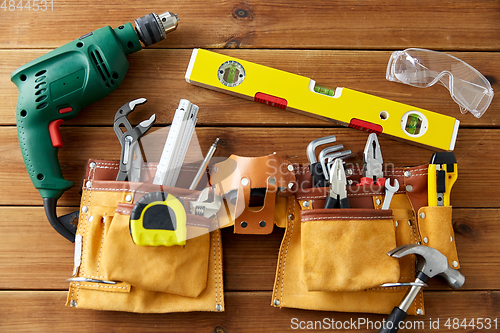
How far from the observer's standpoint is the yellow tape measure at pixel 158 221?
2.80 feet

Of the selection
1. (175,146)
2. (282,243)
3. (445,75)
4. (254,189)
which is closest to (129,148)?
(175,146)

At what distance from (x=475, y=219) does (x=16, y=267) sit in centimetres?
154

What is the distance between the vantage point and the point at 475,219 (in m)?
1.11

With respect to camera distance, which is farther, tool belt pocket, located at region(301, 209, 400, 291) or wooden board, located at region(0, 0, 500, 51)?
wooden board, located at region(0, 0, 500, 51)

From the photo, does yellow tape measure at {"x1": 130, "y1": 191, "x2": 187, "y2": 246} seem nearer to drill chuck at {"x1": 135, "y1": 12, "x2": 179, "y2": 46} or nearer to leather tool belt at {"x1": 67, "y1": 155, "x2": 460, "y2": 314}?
leather tool belt at {"x1": 67, "y1": 155, "x2": 460, "y2": 314}

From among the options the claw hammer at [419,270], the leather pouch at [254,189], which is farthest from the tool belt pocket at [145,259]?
the claw hammer at [419,270]

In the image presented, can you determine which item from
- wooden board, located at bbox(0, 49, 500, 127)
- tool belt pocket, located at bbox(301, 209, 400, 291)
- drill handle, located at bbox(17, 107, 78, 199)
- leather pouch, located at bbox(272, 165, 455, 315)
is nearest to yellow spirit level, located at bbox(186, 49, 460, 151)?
wooden board, located at bbox(0, 49, 500, 127)

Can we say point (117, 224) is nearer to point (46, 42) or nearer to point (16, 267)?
point (16, 267)

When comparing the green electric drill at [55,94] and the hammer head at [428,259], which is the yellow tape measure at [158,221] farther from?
the hammer head at [428,259]

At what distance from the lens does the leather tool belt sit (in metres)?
0.92

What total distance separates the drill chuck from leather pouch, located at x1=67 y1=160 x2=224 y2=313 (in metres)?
0.43

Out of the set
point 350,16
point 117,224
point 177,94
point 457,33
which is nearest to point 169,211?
point 117,224

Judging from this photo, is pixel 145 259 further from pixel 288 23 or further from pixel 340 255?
pixel 288 23

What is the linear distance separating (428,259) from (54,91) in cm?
122
